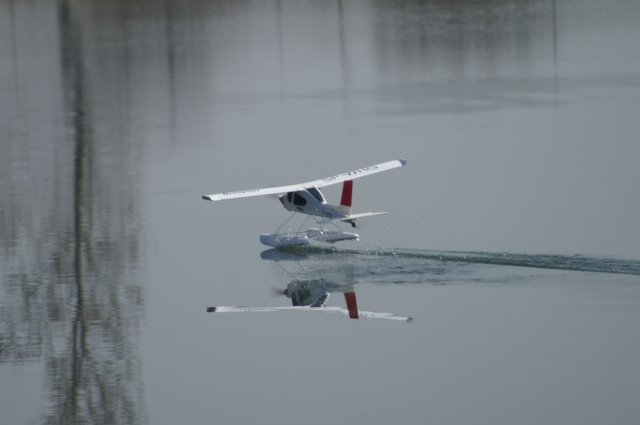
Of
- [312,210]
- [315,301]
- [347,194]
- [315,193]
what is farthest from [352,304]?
[315,193]

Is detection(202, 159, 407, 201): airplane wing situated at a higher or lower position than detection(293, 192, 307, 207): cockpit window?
higher

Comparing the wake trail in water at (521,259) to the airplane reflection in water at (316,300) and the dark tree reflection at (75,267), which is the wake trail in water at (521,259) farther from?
the dark tree reflection at (75,267)

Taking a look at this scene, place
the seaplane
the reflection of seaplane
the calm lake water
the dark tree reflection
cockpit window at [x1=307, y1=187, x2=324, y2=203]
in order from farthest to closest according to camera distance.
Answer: cockpit window at [x1=307, y1=187, x2=324, y2=203], the seaplane, the reflection of seaplane, the dark tree reflection, the calm lake water

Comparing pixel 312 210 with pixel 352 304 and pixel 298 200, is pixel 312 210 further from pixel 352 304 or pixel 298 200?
pixel 352 304

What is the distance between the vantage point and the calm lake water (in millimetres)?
17375

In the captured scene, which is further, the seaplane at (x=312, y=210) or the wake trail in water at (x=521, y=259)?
the seaplane at (x=312, y=210)

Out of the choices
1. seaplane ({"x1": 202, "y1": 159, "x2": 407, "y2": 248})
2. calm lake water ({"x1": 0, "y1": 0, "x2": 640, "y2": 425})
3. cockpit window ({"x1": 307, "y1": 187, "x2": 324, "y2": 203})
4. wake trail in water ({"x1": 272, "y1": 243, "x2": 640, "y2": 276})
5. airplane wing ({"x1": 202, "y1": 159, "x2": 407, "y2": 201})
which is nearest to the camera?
calm lake water ({"x1": 0, "y1": 0, "x2": 640, "y2": 425})

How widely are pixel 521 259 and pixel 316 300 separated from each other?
11.1 ft

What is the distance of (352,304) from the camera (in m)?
20.6

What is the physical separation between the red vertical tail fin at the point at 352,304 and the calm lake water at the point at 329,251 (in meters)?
0.13

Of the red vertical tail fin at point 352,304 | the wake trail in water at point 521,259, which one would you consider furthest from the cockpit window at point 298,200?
the red vertical tail fin at point 352,304

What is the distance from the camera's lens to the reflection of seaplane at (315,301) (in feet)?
65.8

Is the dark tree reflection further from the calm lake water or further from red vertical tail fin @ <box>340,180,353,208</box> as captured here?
red vertical tail fin @ <box>340,180,353,208</box>

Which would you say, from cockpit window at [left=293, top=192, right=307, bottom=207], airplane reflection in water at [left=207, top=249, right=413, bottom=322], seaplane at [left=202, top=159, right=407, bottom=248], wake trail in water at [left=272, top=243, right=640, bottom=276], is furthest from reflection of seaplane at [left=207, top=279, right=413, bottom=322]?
cockpit window at [left=293, top=192, right=307, bottom=207]
